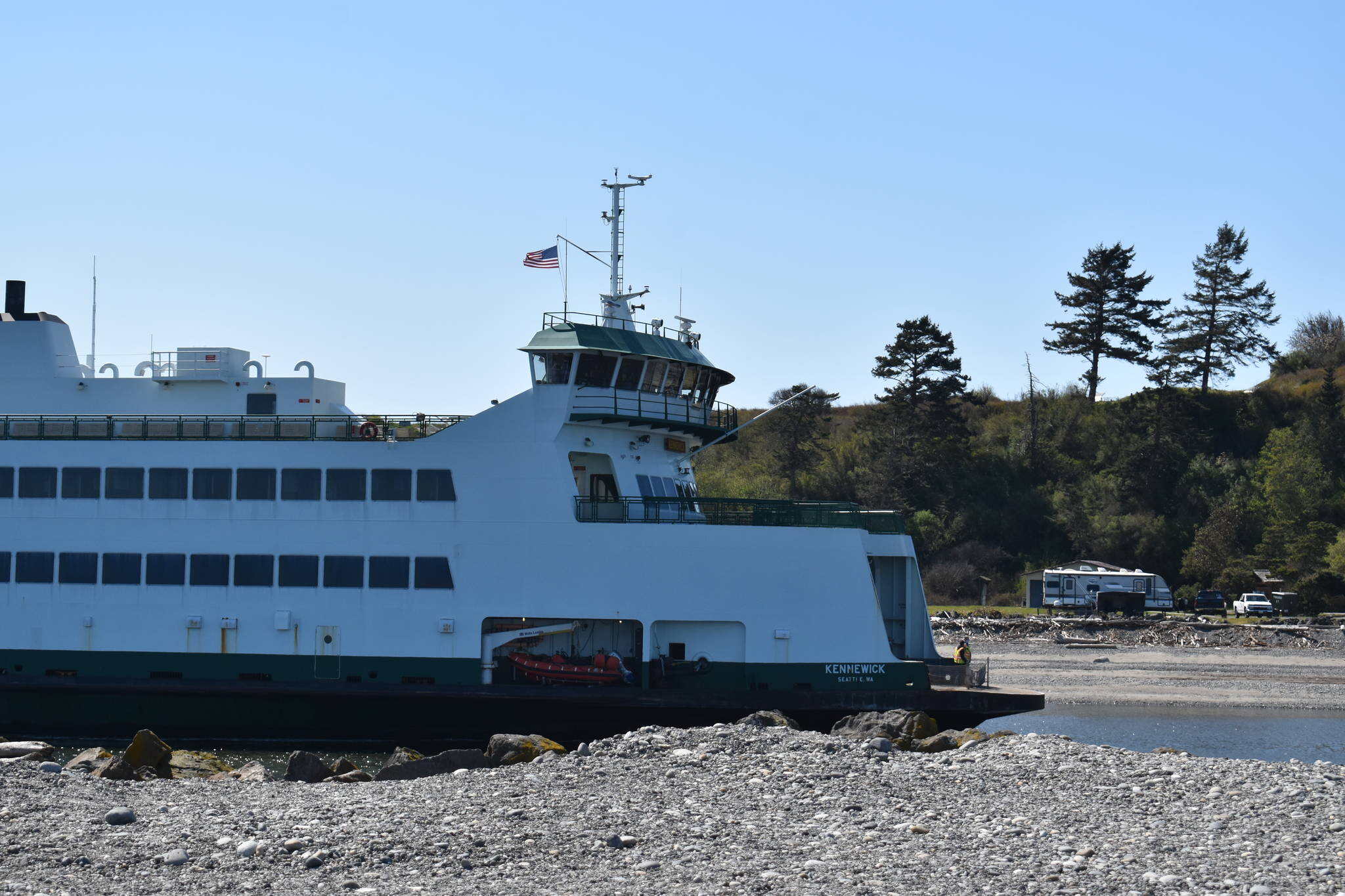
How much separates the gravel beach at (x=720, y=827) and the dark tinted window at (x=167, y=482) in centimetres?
705

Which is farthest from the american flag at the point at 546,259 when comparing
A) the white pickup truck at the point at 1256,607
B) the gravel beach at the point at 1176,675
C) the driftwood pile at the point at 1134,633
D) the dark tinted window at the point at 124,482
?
the white pickup truck at the point at 1256,607

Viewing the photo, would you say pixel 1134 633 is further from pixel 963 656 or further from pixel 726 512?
pixel 726 512

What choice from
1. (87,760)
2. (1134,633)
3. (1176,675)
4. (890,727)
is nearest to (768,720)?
(890,727)

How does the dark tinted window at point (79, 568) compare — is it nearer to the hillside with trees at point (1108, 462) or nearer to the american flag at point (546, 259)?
the american flag at point (546, 259)

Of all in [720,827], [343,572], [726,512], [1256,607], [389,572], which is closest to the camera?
[720,827]

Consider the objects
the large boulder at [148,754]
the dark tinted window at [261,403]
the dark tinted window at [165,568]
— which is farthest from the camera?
the dark tinted window at [261,403]

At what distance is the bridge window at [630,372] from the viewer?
2125 centimetres

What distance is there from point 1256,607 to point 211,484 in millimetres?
37588

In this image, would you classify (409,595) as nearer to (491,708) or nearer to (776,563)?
(491,708)

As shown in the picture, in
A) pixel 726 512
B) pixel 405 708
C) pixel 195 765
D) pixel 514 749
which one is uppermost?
pixel 726 512

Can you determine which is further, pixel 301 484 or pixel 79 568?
pixel 79 568

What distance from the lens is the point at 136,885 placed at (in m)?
10.5

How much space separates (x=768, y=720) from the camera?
58.6ft

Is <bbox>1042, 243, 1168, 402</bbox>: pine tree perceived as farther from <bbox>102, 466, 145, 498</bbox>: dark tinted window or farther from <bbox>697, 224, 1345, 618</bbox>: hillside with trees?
<bbox>102, 466, 145, 498</bbox>: dark tinted window
